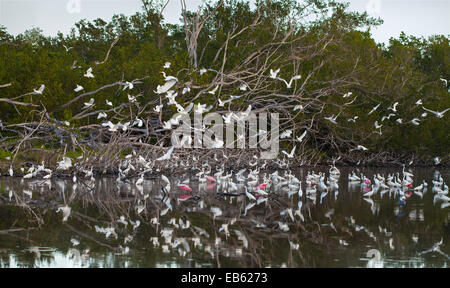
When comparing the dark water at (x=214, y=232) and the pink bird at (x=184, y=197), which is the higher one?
the pink bird at (x=184, y=197)

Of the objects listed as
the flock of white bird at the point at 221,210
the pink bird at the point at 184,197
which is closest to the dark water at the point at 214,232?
the flock of white bird at the point at 221,210

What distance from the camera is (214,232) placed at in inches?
297

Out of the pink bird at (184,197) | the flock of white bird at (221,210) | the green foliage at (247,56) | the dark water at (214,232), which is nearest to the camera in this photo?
the dark water at (214,232)

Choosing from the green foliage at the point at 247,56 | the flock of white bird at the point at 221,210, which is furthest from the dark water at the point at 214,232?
the green foliage at the point at 247,56

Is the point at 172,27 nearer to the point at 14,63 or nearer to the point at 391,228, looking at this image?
the point at 14,63

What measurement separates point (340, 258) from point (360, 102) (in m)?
22.5

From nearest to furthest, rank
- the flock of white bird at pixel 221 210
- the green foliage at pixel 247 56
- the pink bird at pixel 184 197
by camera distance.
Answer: the flock of white bird at pixel 221 210, the pink bird at pixel 184 197, the green foliage at pixel 247 56

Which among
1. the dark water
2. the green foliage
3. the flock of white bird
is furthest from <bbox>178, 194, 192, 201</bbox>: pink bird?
the green foliage

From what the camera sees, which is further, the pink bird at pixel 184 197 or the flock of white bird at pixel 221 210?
the pink bird at pixel 184 197

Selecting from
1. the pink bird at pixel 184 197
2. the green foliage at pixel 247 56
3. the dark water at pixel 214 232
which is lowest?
the dark water at pixel 214 232

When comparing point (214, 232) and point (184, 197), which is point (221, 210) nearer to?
point (184, 197)

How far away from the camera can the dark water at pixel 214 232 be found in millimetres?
5914

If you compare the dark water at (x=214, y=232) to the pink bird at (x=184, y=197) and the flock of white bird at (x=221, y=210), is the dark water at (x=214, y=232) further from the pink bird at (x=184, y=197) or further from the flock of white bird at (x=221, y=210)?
the pink bird at (x=184, y=197)

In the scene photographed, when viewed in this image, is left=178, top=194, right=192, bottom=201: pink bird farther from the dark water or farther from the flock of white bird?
the dark water
